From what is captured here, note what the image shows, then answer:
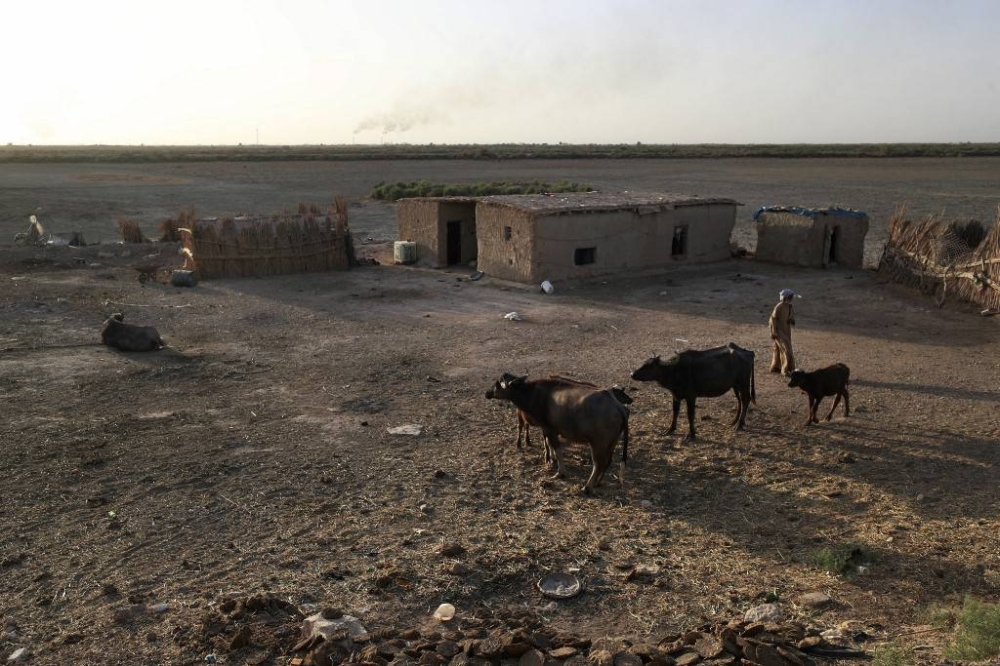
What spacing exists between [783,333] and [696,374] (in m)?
3.17

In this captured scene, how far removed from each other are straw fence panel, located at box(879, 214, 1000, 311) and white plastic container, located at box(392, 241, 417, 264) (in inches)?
513

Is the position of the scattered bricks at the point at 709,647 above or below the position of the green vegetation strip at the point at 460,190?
below

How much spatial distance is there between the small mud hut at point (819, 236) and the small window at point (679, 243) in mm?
2646

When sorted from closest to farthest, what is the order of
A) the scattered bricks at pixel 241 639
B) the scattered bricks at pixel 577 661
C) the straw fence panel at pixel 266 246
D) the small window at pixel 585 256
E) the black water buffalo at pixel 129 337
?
the scattered bricks at pixel 577 661, the scattered bricks at pixel 241 639, the black water buffalo at pixel 129 337, the small window at pixel 585 256, the straw fence panel at pixel 266 246

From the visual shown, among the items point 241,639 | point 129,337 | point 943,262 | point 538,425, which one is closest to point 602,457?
point 538,425

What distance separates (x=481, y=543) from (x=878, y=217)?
3404 cm

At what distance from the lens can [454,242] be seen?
25.6 metres

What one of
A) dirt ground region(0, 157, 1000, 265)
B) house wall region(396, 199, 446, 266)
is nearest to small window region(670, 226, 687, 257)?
dirt ground region(0, 157, 1000, 265)

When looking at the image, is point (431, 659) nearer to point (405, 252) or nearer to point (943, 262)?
point (943, 262)

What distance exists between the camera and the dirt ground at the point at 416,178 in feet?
129

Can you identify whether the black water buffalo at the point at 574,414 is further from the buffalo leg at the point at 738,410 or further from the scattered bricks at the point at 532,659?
the scattered bricks at the point at 532,659

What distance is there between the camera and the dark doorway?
25391 millimetres

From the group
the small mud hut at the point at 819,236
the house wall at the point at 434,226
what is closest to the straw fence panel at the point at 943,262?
the small mud hut at the point at 819,236

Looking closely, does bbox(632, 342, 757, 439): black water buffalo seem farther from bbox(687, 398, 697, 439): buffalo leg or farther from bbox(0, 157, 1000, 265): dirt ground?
bbox(0, 157, 1000, 265): dirt ground
